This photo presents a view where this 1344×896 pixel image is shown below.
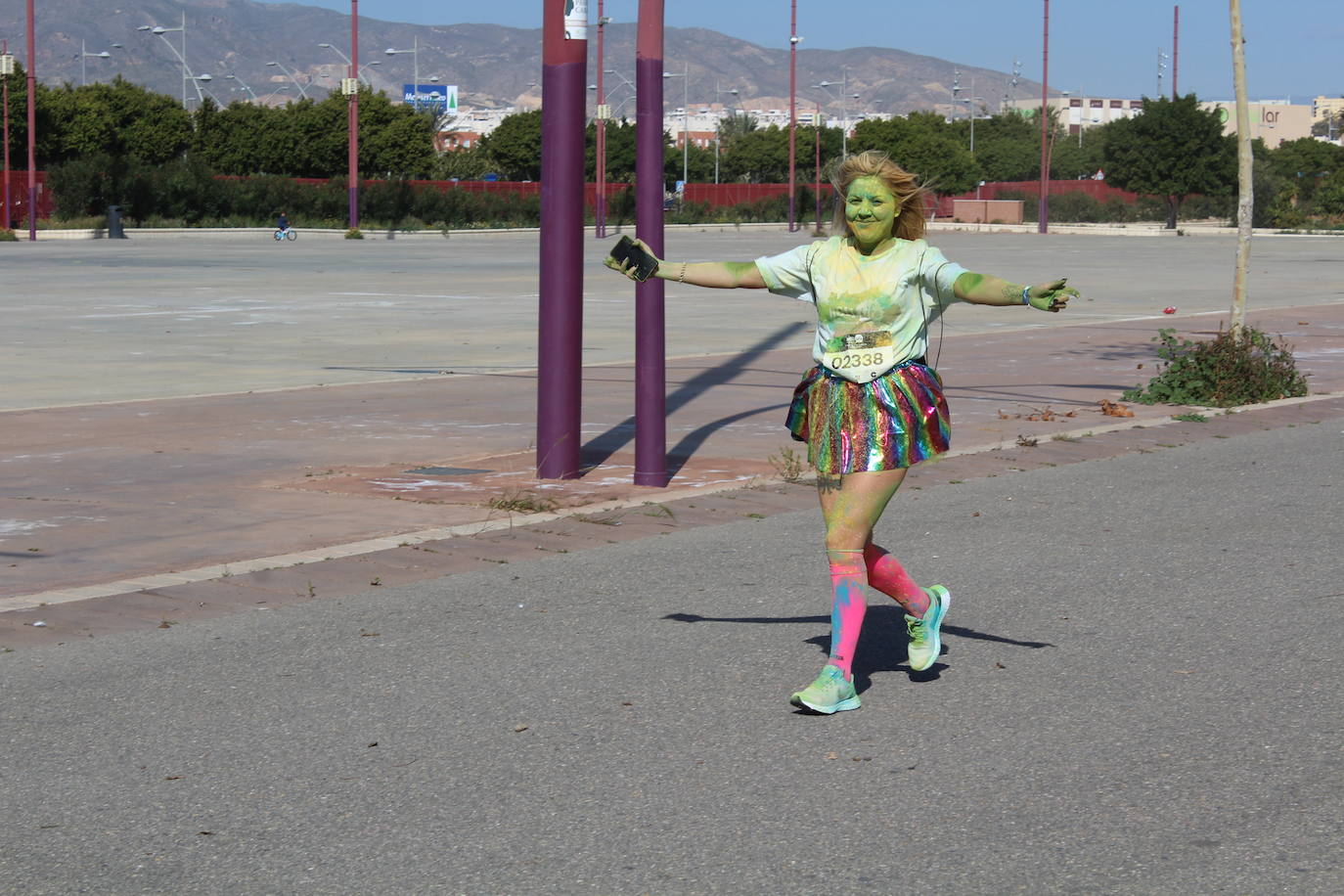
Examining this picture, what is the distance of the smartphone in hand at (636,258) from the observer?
5.96 metres

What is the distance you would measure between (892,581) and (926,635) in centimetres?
22

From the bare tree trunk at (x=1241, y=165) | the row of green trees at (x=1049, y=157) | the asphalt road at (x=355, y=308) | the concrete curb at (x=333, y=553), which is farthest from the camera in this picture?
the row of green trees at (x=1049, y=157)

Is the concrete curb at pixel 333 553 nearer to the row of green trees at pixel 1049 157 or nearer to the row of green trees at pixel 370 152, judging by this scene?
the row of green trees at pixel 370 152

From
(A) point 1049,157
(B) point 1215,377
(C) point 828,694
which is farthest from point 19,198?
(A) point 1049,157

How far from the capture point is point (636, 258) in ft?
19.6

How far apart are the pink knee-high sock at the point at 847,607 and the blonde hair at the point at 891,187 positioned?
1.01 metres

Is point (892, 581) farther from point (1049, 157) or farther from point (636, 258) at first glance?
point (1049, 157)

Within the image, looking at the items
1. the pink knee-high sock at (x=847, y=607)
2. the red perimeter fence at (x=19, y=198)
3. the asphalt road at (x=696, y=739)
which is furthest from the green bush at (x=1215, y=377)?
the red perimeter fence at (x=19, y=198)

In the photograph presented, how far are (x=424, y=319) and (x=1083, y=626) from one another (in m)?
16.5

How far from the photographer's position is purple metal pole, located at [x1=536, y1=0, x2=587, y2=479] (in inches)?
387

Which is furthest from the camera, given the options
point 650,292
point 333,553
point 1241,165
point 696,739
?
point 1241,165

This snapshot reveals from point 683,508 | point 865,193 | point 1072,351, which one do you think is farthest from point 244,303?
point 865,193

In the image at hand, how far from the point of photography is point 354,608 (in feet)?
23.2

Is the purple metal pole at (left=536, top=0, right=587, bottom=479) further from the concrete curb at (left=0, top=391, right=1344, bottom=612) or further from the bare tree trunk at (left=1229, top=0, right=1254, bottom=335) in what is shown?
the bare tree trunk at (left=1229, top=0, right=1254, bottom=335)
